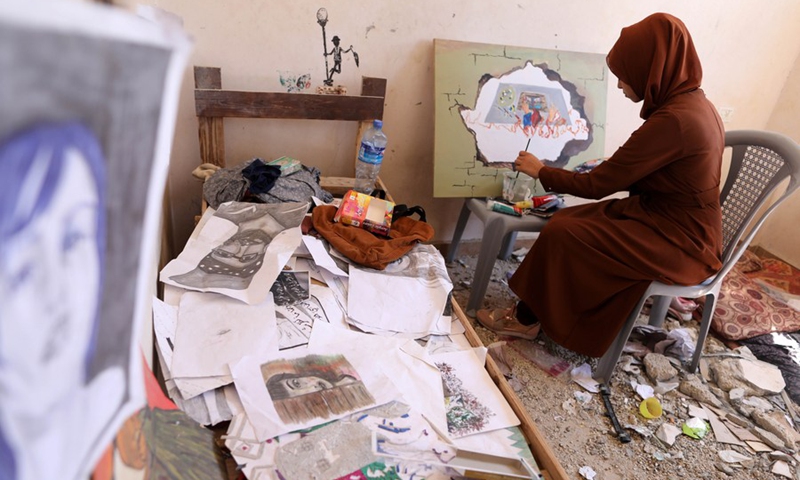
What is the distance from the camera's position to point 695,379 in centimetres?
191

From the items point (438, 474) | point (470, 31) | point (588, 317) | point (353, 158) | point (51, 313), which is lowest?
point (588, 317)

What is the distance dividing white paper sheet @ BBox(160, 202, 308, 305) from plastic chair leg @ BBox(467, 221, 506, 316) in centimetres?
83

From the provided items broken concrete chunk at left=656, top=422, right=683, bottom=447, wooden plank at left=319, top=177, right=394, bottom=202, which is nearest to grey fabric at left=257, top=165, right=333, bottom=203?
wooden plank at left=319, top=177, right=394, bottom=202

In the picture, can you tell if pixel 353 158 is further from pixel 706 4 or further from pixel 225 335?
pixel 706 4

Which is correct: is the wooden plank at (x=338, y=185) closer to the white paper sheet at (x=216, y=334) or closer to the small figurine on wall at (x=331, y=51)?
the small figurine on wall at (x=331, y=51)

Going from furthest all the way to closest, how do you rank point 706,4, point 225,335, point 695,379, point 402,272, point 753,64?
point 753,64 → point 706,4 → point 695,379 → point 402,272 → point 225,335

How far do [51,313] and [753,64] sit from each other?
3.29 meters

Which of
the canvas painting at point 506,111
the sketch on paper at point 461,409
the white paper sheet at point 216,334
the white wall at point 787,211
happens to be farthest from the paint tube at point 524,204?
the white wall at point 787,211

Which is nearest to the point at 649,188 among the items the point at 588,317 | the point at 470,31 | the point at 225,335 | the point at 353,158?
the point at 588,317

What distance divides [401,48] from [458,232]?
2.92ft

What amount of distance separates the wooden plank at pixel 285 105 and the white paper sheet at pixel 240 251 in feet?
1.38

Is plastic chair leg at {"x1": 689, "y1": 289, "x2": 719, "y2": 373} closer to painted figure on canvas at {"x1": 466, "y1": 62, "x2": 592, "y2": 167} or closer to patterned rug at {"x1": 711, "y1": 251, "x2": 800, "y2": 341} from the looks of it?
patterned rug at {"x1": 711, "y1": 251, "x2": 800, "y2": 341}

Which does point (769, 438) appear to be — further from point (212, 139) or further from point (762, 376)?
point (212, 139)

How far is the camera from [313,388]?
92 centimetres
